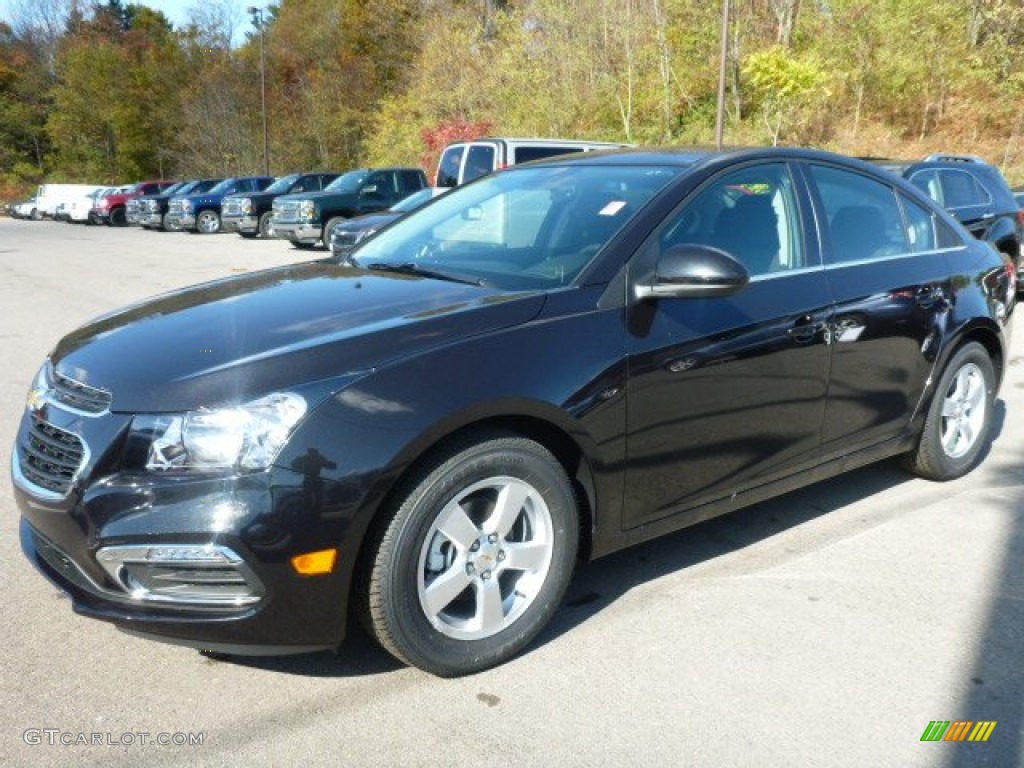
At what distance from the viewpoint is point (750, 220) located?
3.66 meters

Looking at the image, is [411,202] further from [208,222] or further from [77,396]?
[208,222]

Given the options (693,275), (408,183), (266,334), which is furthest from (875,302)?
(408,183)

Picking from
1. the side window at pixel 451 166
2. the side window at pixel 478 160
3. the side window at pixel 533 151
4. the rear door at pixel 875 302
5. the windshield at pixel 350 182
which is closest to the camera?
the rear door at pixel 875 302

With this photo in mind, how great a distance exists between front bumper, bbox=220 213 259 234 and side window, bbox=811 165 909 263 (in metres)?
20.9

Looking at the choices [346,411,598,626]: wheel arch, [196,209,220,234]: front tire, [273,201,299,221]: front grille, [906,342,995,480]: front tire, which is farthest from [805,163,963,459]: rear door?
[196,209,220,234]: front tire

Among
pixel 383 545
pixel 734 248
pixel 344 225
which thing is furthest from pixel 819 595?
pixel 344 225

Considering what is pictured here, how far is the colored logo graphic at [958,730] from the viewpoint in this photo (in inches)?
100

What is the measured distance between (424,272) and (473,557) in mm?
1235

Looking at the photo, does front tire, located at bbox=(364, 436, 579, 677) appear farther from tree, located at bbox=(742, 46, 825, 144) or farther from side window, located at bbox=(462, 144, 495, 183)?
tree, located at bbox=(742, 46, 825, 144)

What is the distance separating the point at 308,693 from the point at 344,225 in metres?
11.9

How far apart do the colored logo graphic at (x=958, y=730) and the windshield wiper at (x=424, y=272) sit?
201 cm

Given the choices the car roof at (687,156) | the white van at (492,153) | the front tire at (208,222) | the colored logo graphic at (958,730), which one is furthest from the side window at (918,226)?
the front tire at (208,222)

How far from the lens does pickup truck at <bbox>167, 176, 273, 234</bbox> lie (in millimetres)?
26828

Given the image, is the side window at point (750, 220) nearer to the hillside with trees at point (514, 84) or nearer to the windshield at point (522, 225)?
the windshield at point (522, 225)
